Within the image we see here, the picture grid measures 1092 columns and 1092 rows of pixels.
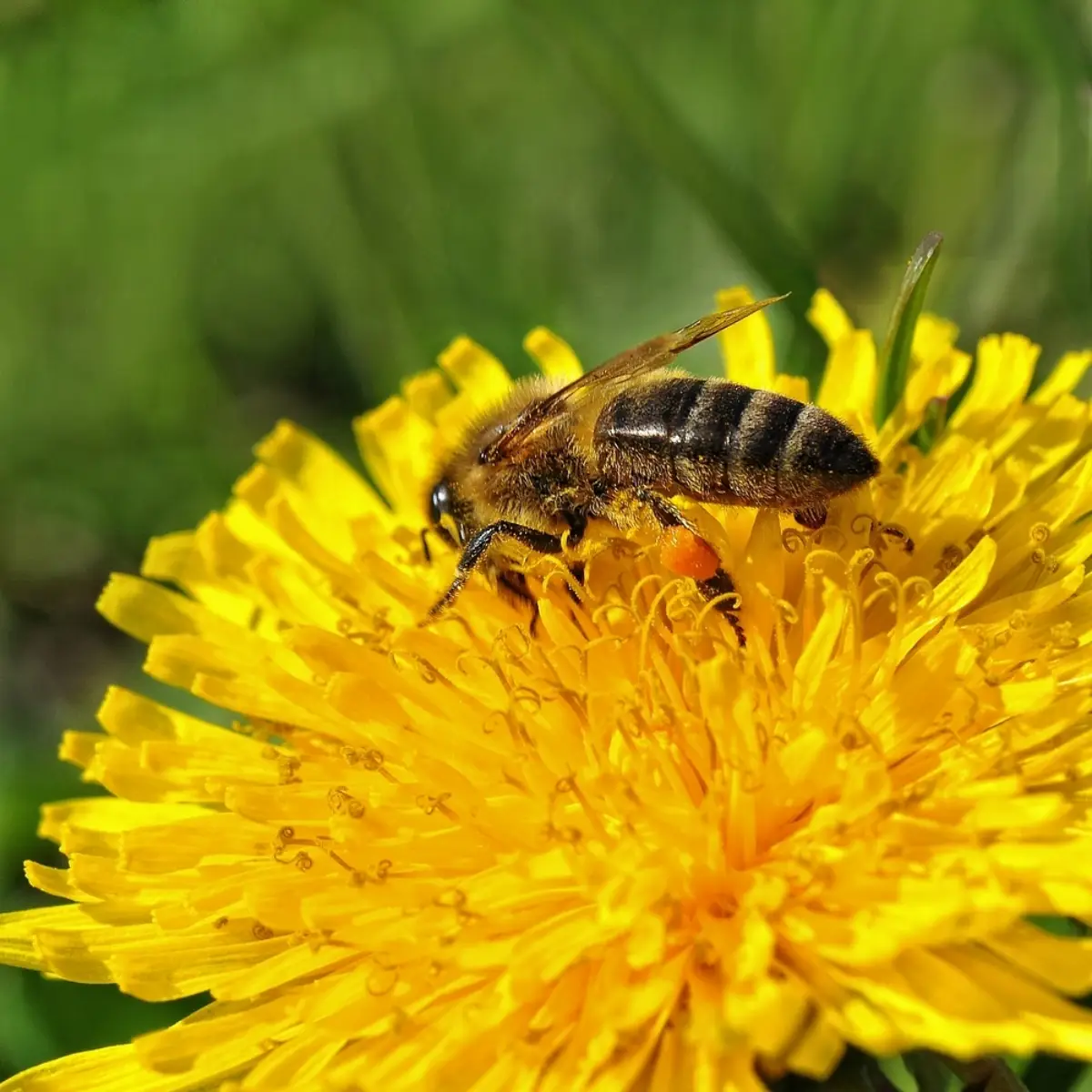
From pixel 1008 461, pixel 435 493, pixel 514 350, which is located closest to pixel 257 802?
pixel 435 493

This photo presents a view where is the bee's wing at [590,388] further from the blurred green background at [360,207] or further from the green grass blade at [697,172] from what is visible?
the blurred green background at [360,207]

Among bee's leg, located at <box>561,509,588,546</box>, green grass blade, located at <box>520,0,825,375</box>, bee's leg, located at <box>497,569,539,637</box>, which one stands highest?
green grass blade, located at <box>520,0,825,375</box>

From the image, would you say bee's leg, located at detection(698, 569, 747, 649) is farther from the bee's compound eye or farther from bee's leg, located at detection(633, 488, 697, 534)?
the bee's compound eye

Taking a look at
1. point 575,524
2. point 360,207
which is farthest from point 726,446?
point 360,207

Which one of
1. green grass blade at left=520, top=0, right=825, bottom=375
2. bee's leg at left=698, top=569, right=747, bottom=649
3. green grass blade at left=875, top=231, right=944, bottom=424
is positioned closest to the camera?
bee's leg at left=698, top=569, right=747, bottom=649

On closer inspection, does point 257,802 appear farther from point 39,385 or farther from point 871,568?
point 39,385

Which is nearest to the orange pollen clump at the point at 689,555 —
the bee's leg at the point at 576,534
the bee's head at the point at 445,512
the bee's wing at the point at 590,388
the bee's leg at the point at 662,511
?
the bee's leg at the point at 662,511

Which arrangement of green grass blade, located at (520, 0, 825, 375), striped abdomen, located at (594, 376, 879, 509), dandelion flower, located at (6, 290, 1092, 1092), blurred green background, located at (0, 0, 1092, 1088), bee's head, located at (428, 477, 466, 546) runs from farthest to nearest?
blurred green background, located at (0, 0, 1092, 1088) → green grass blade, located at (520, 0, 825, 375) → bee's head, located at (428, 477, 466, 546) → striped abdomen, located at (594, 376, 879, 509) → dandelion flower, located at (6, 290, 1092, 1092)

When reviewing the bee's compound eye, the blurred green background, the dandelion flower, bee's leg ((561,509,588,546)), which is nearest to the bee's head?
the bee's compound eye
